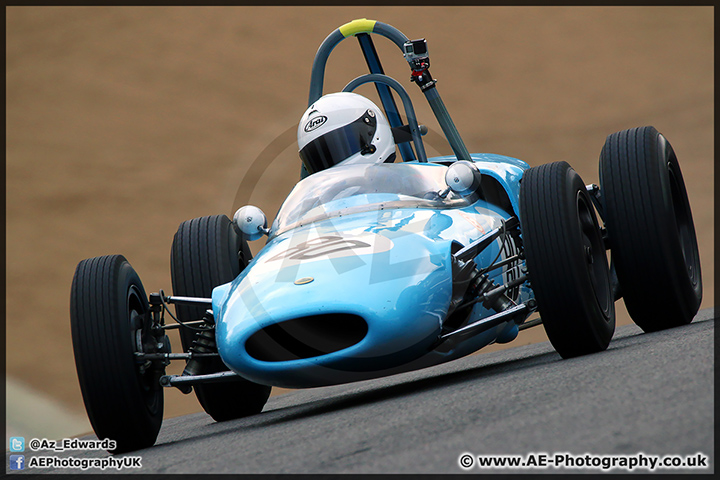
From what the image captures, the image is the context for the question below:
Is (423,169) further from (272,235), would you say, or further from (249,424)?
(249,424)

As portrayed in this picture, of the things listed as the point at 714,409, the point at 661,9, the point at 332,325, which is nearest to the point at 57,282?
the point at 332,325

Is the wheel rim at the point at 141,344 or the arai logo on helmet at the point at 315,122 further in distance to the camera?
the arai logo on helmet at the point at 315,122

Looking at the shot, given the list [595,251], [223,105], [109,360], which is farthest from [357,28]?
[223,105]

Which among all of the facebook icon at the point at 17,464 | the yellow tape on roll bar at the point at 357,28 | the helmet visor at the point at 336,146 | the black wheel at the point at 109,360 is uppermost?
the yellow tape on roll bar at the point at 357,28

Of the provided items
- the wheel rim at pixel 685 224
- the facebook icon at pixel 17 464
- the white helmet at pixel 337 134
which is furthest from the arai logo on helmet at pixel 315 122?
the facebook icon at pixel 17 464

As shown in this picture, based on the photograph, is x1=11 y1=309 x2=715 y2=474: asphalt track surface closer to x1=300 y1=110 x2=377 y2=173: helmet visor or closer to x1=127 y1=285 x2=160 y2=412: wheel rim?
x1=127 y1=285 x2=160 y2=412: wheel rim

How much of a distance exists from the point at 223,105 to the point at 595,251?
15.1 metres

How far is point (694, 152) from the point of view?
18266 mm

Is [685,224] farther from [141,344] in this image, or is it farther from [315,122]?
[141,344]

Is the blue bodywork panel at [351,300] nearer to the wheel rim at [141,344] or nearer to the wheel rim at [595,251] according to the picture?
the wheel rim at [141,344]

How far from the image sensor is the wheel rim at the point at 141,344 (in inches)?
135

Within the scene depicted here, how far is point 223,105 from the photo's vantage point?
18.0 m

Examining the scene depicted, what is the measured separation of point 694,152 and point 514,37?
18.2 feet

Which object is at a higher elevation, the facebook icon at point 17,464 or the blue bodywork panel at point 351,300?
the blue bodywork panel at point 351,300
